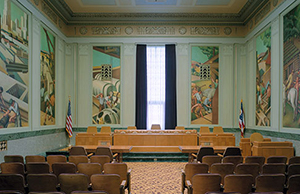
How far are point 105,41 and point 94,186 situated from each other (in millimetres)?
11557

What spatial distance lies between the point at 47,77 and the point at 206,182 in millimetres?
9885

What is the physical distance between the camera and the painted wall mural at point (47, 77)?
11.4 meters

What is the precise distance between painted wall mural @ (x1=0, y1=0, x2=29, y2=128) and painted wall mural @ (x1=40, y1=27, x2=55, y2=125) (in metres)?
1.59

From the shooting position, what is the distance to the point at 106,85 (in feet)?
47.7

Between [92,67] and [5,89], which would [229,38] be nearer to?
[92,67]

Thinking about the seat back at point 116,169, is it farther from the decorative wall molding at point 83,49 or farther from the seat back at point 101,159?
the decorative wall molding at point 83,49

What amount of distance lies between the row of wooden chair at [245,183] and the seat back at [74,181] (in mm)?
1750

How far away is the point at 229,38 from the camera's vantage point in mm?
14586

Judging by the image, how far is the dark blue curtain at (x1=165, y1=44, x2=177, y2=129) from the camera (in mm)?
14578

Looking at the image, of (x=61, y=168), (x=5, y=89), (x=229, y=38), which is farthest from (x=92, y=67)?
(x=61, y=168)

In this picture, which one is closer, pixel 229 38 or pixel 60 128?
pixel 60 128

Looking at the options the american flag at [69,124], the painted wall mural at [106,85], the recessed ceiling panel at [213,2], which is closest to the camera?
the recessed ceiling panel at [213,2]

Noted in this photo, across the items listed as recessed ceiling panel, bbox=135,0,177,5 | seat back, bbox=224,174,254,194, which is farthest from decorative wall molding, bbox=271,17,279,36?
seat back, bbox=224,174,254,194

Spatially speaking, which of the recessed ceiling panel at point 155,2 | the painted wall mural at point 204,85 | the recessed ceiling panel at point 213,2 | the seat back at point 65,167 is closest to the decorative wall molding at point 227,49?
the painted wall mural at point 204,85
